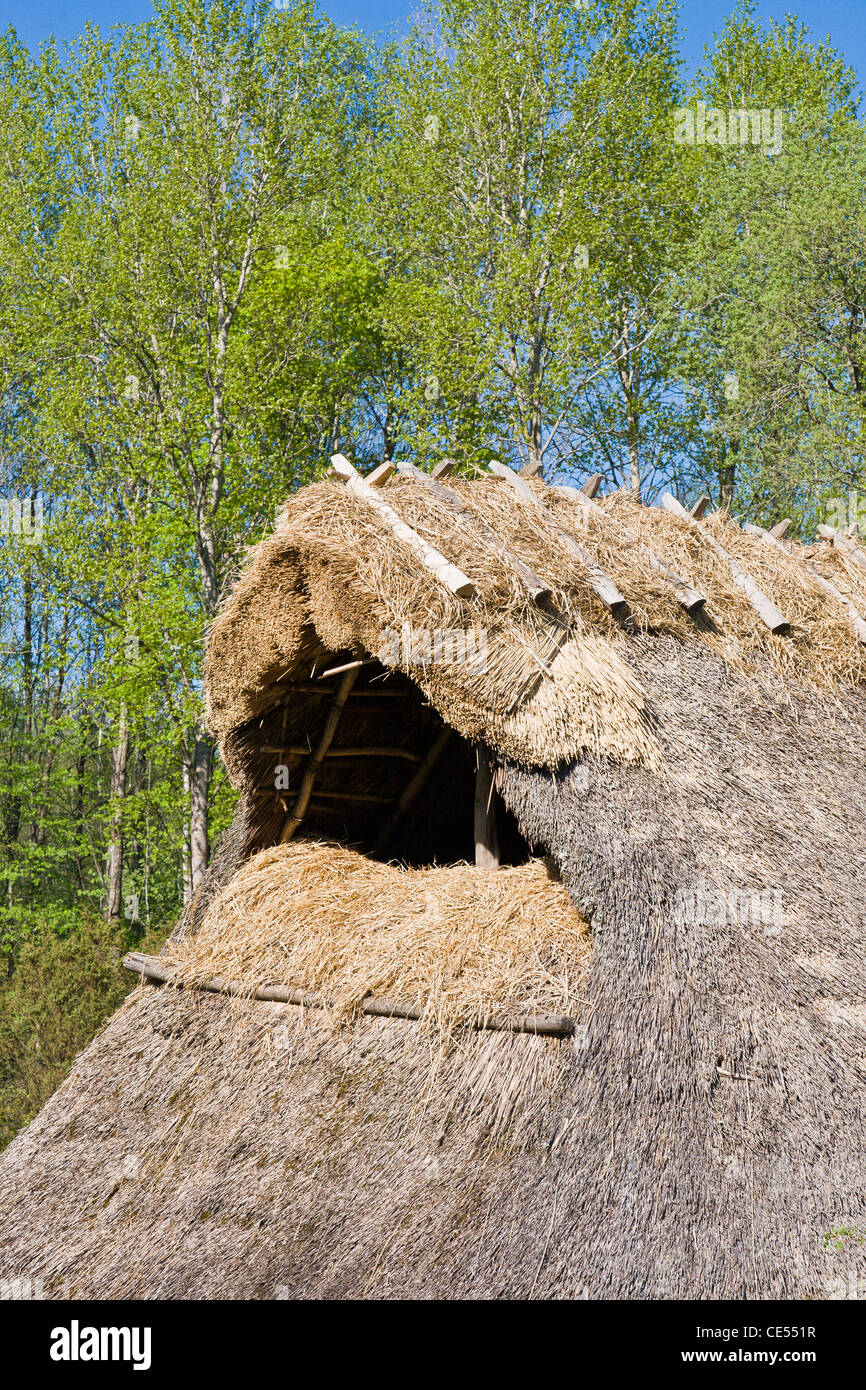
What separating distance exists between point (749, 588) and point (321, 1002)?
426 cm

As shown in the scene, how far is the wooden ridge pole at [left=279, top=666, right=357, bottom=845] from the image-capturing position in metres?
8.63

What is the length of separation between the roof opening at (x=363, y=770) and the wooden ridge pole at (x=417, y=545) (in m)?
1.22

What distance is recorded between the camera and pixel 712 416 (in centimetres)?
2402

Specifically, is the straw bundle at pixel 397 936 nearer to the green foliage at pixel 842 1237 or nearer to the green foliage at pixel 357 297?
the green foliage at pixel 842 1237

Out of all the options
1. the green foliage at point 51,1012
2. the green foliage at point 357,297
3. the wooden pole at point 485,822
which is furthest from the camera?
the green foliage at point 357,297

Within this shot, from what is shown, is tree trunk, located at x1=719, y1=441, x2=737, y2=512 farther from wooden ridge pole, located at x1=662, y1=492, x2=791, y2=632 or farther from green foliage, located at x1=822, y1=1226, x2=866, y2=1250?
green foliage, located at x1=822, y1=1226, x2=866, y2=1250

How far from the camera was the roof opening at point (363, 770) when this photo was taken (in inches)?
344

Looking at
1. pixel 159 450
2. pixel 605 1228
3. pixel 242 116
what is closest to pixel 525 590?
pixel 605 1228

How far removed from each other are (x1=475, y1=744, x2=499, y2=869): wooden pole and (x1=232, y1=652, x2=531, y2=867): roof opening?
16cm

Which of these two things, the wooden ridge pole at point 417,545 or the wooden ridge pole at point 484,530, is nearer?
the wooden ridge pole at point 417,545

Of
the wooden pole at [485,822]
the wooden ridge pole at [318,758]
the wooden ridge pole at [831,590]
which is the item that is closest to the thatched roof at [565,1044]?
the wooden ridge pole at [831,590]

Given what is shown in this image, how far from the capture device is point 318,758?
29.0 ft
